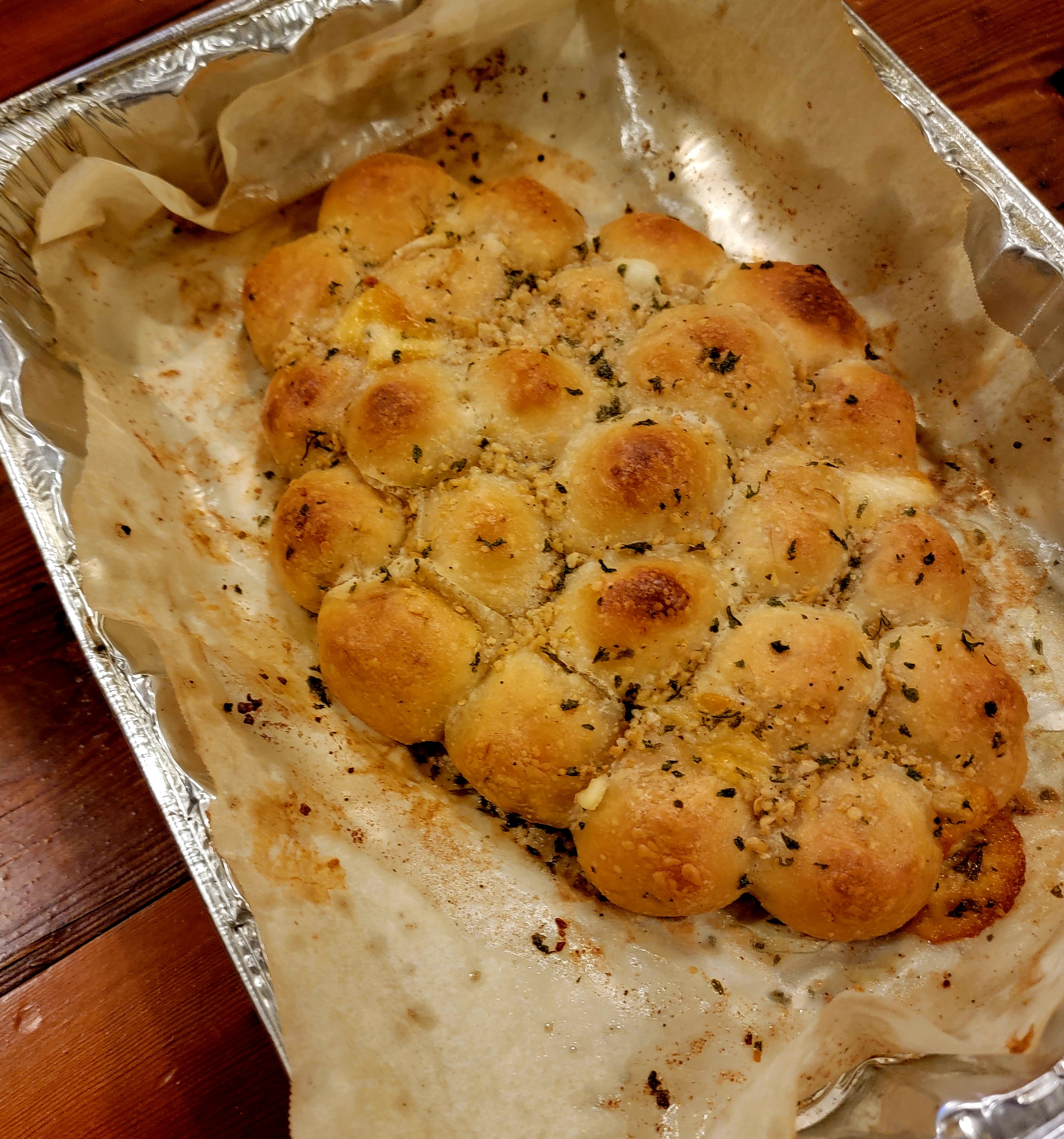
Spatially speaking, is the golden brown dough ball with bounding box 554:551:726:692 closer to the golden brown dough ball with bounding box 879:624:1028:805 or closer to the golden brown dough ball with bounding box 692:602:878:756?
the golden brown dough ball with bounding box 692:602:878:756

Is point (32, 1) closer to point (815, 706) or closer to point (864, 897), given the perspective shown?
point (815, 706)

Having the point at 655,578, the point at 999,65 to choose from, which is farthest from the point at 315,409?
the point at 999,65

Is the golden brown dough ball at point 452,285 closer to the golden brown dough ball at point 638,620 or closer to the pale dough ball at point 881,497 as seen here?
the golden brown dough ball at point 638,620

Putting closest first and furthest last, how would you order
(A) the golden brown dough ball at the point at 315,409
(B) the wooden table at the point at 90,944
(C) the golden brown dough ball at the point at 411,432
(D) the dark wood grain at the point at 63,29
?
1. (B) the wooden table at the point at 90,944
2. (C) the golden brown dough ball at the point at 411,432
3. (A) the golden brown dough ball at the point at 315,409
4. (D) the dark wood grain at the point at 63,29

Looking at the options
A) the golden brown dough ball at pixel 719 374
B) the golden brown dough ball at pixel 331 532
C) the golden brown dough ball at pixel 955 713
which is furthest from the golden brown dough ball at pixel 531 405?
the golden brown dough ball at pixel 955 713

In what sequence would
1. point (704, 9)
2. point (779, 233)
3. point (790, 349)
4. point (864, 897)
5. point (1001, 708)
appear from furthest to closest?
point (779, 233) < point (704, 9) < point (790, 349) < point (1001, 708) < point (864, 897)

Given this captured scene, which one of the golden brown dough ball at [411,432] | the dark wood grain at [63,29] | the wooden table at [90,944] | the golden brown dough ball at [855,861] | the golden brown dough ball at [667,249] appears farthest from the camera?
the dark wood grain at [63,29]

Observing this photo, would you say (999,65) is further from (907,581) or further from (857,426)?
(907,581)

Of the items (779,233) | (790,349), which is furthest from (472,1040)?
Answer: (779,233)
